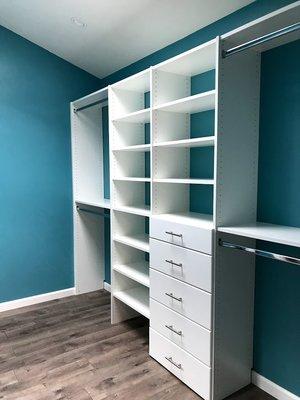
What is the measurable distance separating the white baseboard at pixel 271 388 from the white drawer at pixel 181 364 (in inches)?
15.6

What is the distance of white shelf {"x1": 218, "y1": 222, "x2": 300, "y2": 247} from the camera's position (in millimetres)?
1520

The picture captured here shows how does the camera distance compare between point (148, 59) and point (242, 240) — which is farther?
point (148, 59)

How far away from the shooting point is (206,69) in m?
2.32

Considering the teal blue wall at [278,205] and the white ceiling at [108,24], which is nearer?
the teal blue wall at [278,205]

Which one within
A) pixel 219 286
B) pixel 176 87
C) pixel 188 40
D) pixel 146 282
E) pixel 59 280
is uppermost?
pixel 188 40

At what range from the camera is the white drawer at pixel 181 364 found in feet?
6.50

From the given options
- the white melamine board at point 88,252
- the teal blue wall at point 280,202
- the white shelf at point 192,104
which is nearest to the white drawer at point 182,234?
the teal blue wall at point 280,202

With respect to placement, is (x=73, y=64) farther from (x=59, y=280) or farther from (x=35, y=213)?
(x=59, y=280)

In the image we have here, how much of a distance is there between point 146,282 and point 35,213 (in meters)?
1.56

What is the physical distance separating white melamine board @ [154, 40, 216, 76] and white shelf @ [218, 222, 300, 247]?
1067 mm

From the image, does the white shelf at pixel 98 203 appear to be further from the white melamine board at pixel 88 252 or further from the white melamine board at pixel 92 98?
the white melamine board at pixel 92 98

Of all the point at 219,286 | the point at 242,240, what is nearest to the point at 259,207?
the point at 242,240

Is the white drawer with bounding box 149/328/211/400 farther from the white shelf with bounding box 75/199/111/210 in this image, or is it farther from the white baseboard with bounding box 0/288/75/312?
the white baseboard with bounding box 0/288/75/312

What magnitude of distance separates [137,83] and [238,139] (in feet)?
3.81
